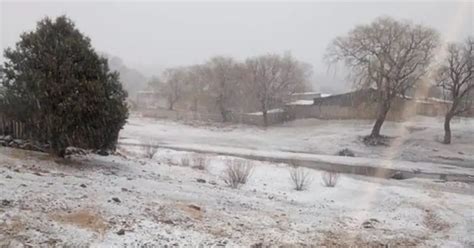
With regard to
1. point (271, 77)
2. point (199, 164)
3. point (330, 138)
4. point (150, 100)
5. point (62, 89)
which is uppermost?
point (271, 77)

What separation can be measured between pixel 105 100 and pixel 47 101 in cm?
165

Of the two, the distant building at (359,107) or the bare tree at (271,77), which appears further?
the bare tree at (271,77)

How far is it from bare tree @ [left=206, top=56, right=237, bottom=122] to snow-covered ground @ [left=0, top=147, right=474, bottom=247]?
44.1 meters

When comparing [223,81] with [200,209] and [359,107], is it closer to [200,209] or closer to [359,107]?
[359,107]

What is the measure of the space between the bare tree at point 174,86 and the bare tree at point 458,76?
40.7 m

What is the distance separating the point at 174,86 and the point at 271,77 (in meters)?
19.9

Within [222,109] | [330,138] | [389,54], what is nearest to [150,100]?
[222,109]

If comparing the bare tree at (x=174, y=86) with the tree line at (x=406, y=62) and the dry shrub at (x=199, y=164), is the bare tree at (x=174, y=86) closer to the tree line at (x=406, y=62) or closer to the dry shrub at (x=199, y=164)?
the tree line at (x=406, y=62)

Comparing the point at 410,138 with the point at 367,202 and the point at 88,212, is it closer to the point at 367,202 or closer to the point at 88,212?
the point at 367,202

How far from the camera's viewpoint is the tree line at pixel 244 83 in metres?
57.0

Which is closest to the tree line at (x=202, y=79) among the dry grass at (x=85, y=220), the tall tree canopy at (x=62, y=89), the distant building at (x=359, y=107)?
the tall tree canopy at (x=62, y=89)

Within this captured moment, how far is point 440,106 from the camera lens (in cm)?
4884

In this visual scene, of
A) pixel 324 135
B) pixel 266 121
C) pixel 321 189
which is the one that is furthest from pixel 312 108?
pixel 321 189

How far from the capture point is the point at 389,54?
37406mm
